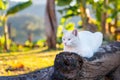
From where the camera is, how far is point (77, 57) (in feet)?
14.2

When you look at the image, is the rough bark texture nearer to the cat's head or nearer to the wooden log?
the wooden log

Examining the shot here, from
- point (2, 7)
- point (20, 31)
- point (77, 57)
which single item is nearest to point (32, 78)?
point (77, 57)

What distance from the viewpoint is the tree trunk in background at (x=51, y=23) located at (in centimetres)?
1330

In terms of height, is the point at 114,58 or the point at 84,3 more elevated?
the point at 84,3

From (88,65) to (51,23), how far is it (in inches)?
356

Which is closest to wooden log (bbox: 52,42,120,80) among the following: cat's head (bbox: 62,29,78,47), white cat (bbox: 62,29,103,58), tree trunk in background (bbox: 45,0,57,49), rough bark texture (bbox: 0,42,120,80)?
rough bark texture (bbox: 0,42,120,80)

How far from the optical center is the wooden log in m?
4.25

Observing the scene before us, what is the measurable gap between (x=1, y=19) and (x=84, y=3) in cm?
355

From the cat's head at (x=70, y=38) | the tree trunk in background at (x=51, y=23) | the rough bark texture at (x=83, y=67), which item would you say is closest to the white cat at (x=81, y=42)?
the cat's head at (x=70, y=38)

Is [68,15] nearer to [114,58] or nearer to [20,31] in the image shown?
[114,58]

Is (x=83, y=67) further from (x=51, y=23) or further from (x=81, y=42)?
(x=51, y=23)

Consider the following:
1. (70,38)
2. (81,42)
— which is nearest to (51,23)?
(81,42)

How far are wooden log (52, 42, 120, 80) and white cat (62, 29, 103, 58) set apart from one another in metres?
0.11

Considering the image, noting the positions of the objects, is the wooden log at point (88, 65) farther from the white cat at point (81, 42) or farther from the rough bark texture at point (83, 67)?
the white cat at point (81, 42)
